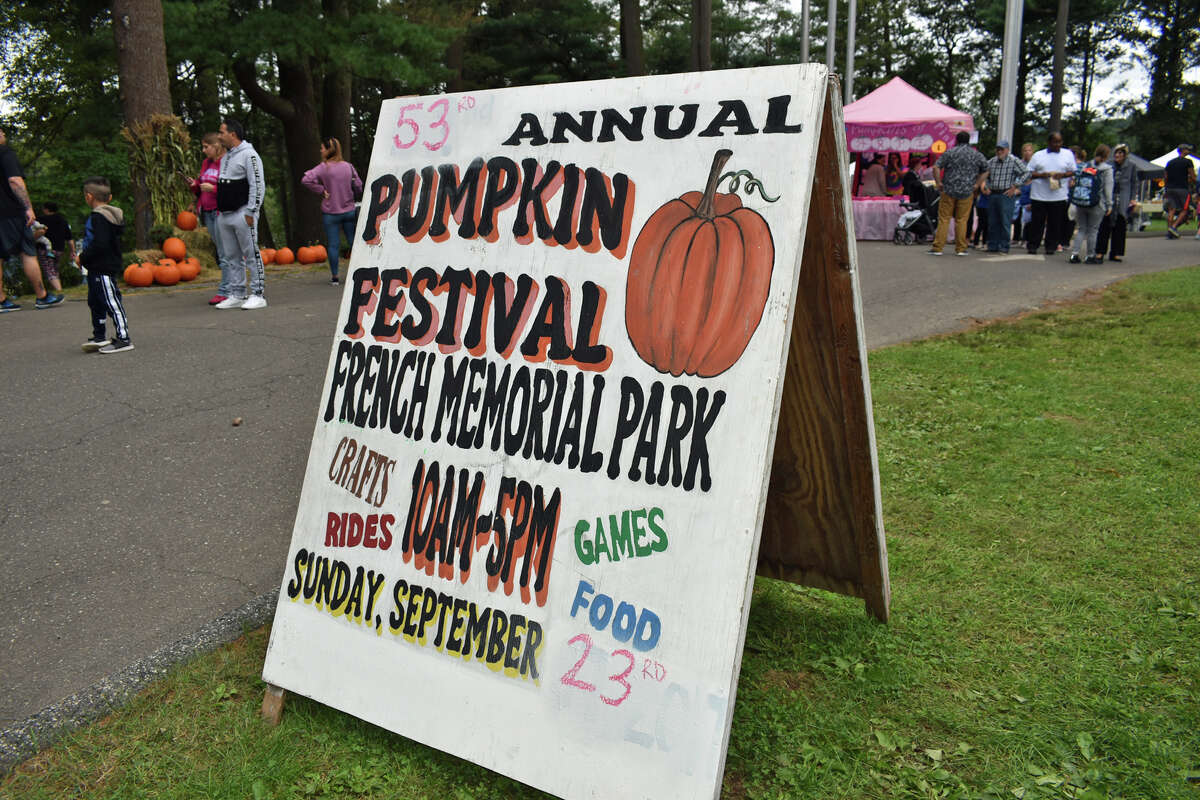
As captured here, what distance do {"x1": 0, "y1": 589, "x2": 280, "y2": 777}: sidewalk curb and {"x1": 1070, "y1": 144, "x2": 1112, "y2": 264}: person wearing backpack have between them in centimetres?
1215

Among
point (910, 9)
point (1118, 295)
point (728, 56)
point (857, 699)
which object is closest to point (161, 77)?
point (1118, 295)

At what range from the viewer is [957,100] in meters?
53.4

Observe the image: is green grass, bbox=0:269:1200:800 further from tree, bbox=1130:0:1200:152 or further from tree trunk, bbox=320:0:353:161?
tree, bbox=1130:0:1200:152

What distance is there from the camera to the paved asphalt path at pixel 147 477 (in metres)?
2.96

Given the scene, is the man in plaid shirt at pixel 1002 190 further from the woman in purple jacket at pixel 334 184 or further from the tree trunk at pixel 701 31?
the tree trunk at pixel 701 31

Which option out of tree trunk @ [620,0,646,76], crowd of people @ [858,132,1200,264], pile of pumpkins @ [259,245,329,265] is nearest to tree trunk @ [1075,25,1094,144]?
tree trunk @ [620,0,646,76]

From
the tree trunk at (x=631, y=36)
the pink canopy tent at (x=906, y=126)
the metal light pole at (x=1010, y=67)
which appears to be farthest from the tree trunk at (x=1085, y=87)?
the pink canopy tent at (x=906, y=126)

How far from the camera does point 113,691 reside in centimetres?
266

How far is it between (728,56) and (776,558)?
132 feet

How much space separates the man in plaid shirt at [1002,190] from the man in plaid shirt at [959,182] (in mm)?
177

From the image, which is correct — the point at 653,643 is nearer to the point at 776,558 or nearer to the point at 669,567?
the point at 669,567

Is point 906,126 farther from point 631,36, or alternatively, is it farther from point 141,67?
point 141,67

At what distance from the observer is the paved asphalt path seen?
2965 millimetres

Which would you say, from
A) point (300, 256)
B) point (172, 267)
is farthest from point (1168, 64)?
point (172, 267)
